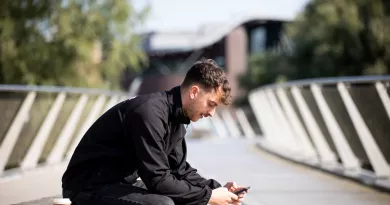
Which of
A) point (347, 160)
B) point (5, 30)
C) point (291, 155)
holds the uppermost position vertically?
point (5, 30)

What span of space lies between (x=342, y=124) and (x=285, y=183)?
50.3 inches

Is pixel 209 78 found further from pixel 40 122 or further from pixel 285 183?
pixel 40 122

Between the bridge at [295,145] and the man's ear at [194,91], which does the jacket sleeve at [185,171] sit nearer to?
the man's ear at [194,91]

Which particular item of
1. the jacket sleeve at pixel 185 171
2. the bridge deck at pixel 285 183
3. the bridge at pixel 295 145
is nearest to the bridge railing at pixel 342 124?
the bridge at pixel 295 145

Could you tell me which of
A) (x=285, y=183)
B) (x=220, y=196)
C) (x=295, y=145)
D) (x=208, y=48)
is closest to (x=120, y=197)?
(x=220, y=196)

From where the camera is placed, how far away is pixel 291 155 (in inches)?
546

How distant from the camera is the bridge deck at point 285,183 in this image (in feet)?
24.5

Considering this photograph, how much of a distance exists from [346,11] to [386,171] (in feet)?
103

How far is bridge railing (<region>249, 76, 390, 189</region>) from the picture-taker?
8602mm

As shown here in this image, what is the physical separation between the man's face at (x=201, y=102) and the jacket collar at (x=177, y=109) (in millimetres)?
39

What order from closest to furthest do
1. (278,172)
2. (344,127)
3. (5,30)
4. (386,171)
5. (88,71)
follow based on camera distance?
(386,171) < (344,127) < (278,172) < (5,30) < (88,71)

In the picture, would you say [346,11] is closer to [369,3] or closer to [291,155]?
[369,3]

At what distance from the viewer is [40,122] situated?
10.3m

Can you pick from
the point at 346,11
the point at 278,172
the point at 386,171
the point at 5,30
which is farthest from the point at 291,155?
the point at 346,11
